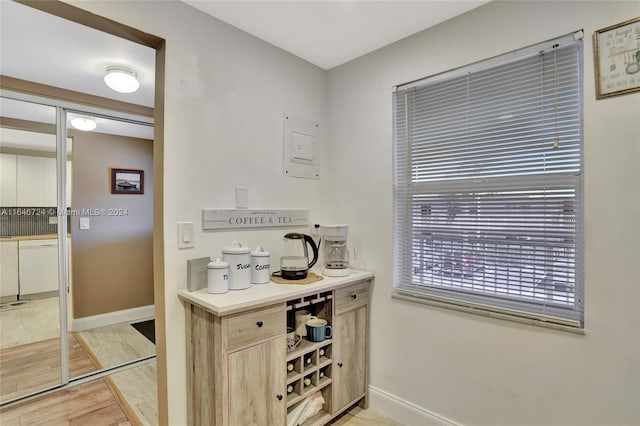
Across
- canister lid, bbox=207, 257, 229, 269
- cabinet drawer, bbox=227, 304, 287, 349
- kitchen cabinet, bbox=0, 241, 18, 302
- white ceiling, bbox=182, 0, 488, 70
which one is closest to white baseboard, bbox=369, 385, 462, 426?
cabinet drawer, bbox=227, 304, 287, 349

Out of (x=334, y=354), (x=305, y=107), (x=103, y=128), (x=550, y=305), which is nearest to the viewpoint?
(x=550, y=305)

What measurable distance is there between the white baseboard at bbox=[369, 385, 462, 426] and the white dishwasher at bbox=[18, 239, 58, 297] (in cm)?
259

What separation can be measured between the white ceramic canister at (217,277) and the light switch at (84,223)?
197 centimetres

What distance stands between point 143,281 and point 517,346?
138 inches

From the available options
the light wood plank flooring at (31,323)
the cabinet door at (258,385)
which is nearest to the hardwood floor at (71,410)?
the light wood plank flooring at (31,323)

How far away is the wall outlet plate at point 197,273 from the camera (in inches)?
62.7

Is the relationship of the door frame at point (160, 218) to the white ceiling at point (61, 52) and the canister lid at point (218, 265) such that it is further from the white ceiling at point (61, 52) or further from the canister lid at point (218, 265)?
the white ceiling at point (61, 52)

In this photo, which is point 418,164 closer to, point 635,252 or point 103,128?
point 635,252

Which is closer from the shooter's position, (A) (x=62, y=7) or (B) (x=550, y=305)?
(A) (x=62, y=7)

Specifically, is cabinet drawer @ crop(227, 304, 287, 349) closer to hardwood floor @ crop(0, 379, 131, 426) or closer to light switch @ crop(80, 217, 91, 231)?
hardwood floor @ crop(0, 379, 131, 426)

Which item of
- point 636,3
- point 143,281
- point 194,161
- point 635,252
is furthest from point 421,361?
point 143,281

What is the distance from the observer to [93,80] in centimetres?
243

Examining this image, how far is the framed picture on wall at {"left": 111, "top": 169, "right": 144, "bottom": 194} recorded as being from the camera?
2.98 metres

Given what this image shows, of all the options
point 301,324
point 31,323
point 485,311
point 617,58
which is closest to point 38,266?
point 31,323
